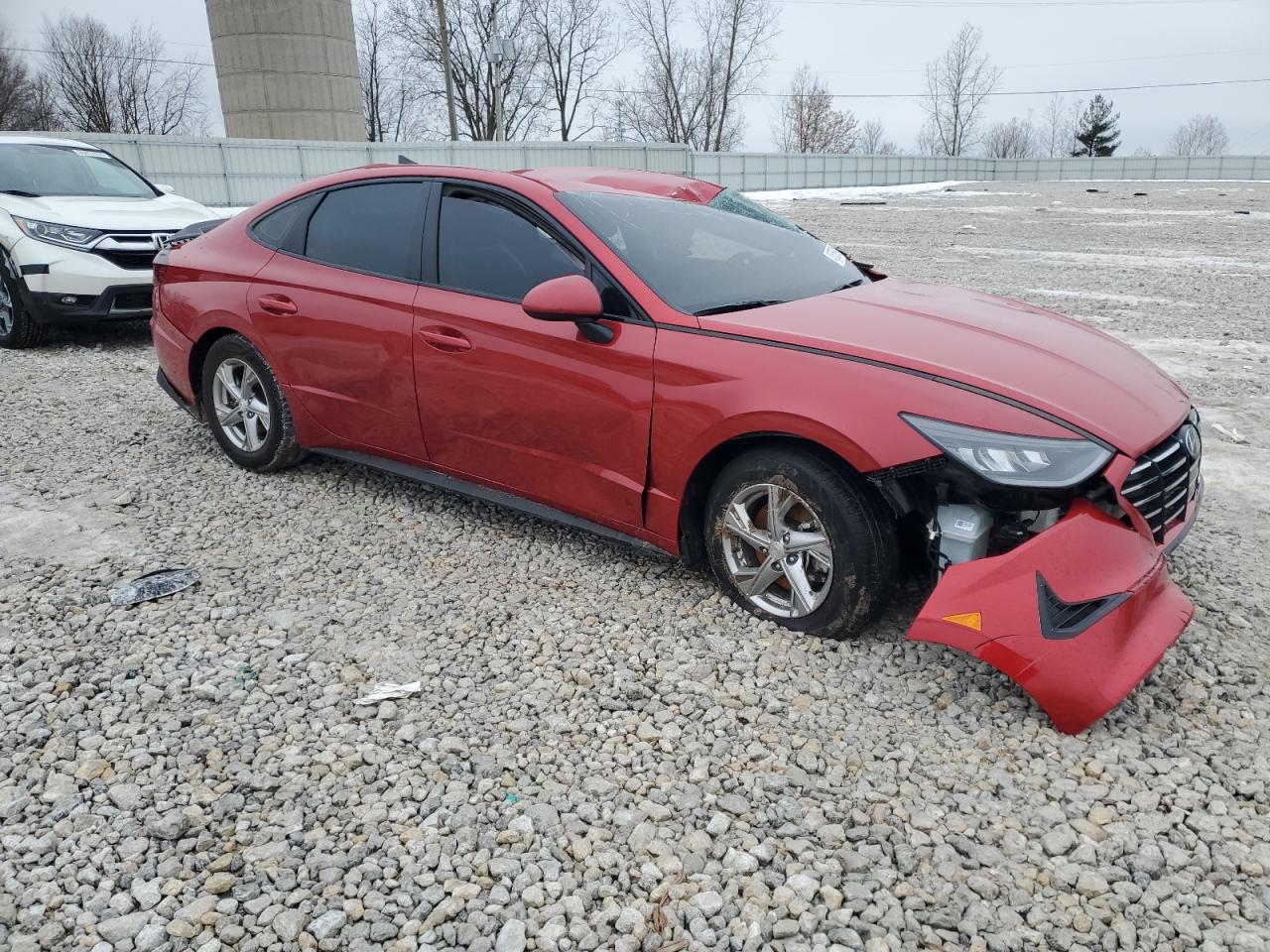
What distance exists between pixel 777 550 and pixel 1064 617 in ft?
3.24

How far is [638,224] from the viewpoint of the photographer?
3.93m

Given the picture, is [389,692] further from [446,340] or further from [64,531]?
[64,531]

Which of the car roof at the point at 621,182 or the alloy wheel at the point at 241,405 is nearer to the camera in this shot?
the car roof at the point at 621,182

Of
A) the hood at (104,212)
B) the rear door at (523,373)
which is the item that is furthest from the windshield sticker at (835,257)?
the hood at (104,212)

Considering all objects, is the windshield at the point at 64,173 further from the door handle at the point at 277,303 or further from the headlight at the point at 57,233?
the door handle at the point at 277,303

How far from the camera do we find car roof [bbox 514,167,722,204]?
412cm

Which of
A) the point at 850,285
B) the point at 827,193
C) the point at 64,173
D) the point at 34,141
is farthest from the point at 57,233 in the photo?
the point at 827,193

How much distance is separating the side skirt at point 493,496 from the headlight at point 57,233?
15.3ft

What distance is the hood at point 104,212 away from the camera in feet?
26.1

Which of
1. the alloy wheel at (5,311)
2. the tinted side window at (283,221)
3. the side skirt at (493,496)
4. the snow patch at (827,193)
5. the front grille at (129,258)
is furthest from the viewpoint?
the snow patch at (827,193)

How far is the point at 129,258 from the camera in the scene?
26.3 feet

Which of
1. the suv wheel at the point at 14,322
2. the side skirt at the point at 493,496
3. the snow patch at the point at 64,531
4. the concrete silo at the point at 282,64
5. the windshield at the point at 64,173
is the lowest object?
the snow patch at the point at 64,531

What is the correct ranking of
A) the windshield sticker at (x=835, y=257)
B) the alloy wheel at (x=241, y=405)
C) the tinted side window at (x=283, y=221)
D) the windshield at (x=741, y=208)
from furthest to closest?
the alloy wheel at (x=241, y=405)
the tinted side window at (x=283, y=221)
the windshield at (x=741, y=208)
the windshield sticker at (x=835, y=257)

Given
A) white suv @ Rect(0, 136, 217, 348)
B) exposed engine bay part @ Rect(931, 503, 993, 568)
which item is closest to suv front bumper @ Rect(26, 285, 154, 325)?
white suv @ Rect(0, 136, 217, 348)
